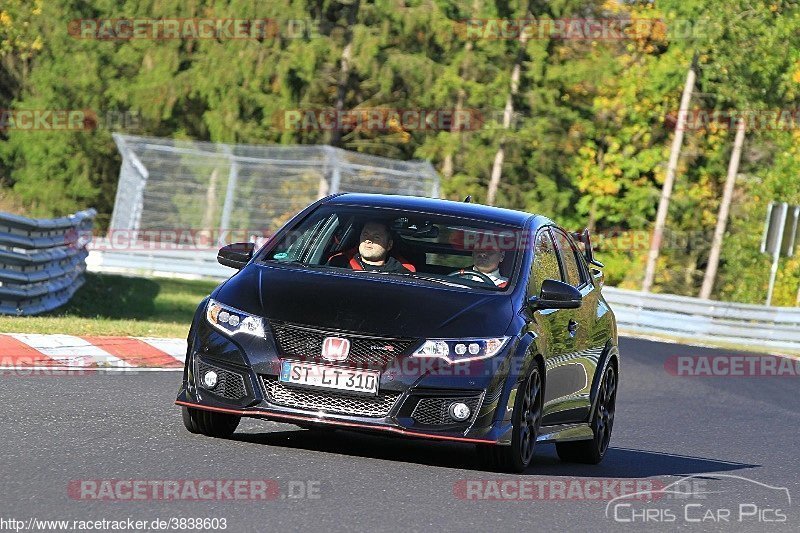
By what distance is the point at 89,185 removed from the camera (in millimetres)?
66375

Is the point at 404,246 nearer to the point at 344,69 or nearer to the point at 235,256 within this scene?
the point at 235,256

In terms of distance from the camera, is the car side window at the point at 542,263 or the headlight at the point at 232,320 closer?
the headlight at the point at 232,320

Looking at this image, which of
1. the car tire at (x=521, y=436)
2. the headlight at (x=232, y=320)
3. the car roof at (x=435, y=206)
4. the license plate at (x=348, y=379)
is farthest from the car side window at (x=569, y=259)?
the headlight at (x=232, y=320)

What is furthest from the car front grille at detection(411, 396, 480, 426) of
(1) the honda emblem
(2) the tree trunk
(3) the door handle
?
(2) the tree trunk

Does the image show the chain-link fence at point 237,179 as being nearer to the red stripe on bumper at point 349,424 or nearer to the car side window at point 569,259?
the car side window at point 569,259

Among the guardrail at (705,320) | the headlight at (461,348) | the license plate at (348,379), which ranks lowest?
the guardrail at (705,320)

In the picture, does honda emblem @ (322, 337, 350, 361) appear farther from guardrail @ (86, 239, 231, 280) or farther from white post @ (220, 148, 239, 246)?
guardrail @ (86, 239, 231, 280)

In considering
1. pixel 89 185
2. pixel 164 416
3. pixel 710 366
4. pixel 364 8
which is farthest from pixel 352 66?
pixel 164 416

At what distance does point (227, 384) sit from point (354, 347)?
0.73 meters

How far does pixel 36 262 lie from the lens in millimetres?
19953

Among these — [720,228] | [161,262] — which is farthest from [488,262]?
[720,228]

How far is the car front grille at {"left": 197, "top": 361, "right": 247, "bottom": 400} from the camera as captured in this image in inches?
362

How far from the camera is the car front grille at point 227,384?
9195 millimetres

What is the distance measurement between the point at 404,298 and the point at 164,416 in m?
2.12
